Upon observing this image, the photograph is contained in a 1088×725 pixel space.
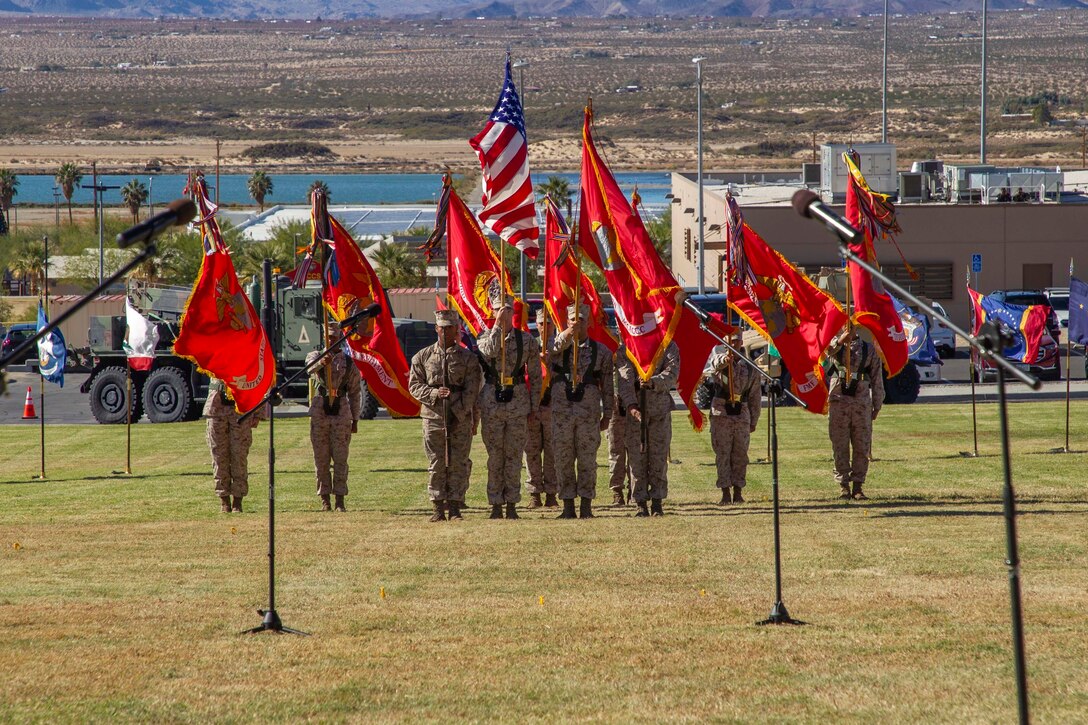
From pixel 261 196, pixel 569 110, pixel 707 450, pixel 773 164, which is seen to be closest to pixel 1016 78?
pixel 569 110

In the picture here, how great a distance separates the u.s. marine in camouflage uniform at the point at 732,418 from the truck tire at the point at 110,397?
50.0ft

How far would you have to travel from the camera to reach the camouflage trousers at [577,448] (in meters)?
14.0

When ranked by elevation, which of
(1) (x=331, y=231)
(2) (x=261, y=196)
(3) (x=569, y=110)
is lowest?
(1) (x=331, y=231)

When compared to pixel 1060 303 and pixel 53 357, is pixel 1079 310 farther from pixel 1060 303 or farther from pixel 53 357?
pixel 1060 303

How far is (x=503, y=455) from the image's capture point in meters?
14.0

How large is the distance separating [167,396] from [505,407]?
49.4ft

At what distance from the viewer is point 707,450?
69.3ft

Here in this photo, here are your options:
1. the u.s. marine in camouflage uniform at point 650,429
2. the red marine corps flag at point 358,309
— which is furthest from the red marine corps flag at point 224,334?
the u.s. marine in camouflage uniform at point 650,429

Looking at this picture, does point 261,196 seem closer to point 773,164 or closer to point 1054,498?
point 773,164

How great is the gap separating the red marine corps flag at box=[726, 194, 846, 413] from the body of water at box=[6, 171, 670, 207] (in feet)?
232

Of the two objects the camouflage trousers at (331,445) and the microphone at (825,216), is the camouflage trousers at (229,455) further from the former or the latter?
the microphone at (825,216)

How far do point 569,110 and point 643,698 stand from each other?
146m

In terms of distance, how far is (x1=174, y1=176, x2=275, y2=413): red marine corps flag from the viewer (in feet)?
47.8

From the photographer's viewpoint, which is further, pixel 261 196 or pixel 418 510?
pixel 261 196
